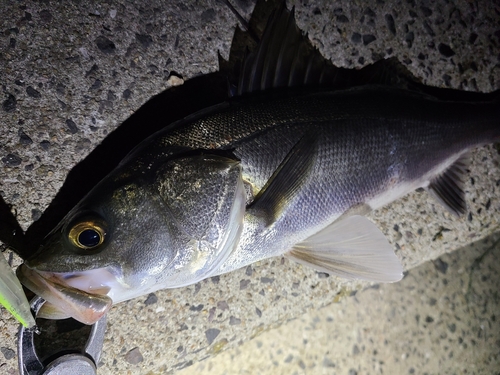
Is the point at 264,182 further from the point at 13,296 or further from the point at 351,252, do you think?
the point at 13,296

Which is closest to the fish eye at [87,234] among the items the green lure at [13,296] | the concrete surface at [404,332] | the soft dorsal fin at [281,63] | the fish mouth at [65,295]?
the fish mouth at [65,295]

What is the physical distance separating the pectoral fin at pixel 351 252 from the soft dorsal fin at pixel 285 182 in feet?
0.90

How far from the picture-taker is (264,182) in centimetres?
146

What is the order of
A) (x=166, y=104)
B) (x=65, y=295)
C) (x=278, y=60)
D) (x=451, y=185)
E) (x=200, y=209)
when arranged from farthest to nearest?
(x=451, y=185) → (x=166, y=104) → (x=278, y=60) → (x=200, y=209) → (x=65, y=295)

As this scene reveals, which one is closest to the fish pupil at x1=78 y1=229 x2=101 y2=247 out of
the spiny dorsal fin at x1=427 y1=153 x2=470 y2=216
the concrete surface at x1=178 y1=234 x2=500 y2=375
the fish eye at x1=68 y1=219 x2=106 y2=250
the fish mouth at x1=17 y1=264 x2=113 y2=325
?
the fish eye at x1=68 y1=219 x2=106 y2=250

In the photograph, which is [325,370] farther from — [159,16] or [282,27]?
[159,16]

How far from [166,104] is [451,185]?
4.70 ft

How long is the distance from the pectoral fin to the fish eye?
0.76 meters

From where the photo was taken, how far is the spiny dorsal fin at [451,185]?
2.04 m

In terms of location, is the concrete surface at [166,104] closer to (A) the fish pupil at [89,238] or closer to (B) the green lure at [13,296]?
(B) the green lure at [13,296]

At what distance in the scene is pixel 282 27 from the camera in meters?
1.64

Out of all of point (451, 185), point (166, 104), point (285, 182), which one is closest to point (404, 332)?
point (451, 185)

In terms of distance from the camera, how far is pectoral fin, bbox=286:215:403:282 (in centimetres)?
167

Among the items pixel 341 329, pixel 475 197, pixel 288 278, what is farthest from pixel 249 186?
pixel 475 197
